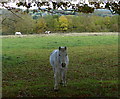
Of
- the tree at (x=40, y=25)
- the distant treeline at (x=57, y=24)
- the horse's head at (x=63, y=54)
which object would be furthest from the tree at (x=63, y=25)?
the horse's head at (x=63, y=54)

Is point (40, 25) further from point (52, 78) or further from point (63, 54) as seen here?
point (63, 54)

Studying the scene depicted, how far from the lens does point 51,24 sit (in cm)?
1380

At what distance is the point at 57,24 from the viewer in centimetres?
1359

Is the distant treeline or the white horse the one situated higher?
the distant treeline

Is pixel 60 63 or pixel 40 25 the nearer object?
pixel 60 63

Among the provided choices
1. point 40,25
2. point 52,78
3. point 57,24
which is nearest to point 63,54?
point 52,78

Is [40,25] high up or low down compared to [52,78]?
up

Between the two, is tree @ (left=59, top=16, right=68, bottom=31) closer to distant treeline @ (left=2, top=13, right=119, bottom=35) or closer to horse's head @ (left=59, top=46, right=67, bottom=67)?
distant treeline @ (left=2, top=13, right=119, bottom=35)

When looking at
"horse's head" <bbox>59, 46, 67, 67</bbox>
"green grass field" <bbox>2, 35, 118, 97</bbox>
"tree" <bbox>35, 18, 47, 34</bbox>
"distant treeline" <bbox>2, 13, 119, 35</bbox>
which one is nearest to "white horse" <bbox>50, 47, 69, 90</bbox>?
"horse's head" <bbox>59, 46, 67, 67</bbox>

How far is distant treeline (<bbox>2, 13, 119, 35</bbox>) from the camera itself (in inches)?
472

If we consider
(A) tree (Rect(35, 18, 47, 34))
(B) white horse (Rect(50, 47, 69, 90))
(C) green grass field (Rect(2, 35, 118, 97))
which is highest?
(A) tree (Rect(35, 18, 47, 34))

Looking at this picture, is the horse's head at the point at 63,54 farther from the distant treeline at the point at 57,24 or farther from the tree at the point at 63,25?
the tree at the point at 63,25

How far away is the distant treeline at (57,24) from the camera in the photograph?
39.3 ft

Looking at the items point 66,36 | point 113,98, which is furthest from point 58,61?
point 66,36
